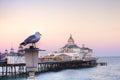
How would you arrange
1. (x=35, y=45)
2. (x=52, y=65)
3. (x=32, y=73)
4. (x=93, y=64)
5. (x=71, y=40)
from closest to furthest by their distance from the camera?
1. (x=32, y=73)
2. (x=35, y=45)
3. (x=52, y=65)
4. (x=93, y=64)
5. (x=71, y=40)

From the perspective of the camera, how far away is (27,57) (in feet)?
14.8

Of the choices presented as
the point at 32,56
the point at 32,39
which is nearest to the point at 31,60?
the point at 32,56

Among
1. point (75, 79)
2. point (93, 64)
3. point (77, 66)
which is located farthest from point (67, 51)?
point (75, 79)

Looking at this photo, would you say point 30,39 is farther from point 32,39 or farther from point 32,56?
point 32,56

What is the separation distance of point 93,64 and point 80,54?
11.9 m

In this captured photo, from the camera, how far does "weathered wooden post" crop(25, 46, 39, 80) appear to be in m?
4.38

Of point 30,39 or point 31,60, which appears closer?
point 31,60

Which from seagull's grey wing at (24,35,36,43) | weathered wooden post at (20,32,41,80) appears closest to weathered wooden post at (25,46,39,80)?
weathered wooden post at (20,32,41,80)

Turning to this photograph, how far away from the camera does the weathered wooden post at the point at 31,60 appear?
4.38 m

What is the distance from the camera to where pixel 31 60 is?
176 inches

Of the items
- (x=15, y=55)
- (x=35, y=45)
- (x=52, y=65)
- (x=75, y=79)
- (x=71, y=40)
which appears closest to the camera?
(x=35, y=45)

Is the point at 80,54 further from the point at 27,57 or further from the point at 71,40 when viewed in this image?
the point at 27,57

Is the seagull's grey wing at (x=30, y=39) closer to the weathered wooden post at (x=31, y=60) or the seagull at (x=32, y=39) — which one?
the seagull at (x=32, y=39)

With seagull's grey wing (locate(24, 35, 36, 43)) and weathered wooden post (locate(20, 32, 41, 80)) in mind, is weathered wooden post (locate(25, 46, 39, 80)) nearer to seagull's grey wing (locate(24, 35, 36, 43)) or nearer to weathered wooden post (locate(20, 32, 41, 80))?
weathered wooden post (locate(20, 32, 41, 80))
